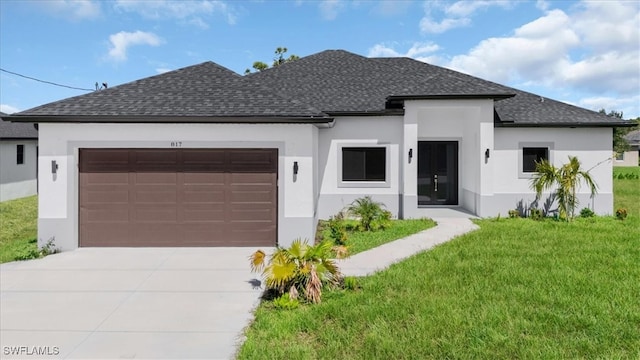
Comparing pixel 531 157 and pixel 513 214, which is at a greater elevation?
pixel 531 157

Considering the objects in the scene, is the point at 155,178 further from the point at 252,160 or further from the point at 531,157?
the point at 531,157

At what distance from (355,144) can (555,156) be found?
7882 millimetres

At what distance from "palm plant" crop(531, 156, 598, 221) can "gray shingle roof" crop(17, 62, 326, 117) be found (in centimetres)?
895

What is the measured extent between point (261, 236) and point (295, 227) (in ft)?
3.26

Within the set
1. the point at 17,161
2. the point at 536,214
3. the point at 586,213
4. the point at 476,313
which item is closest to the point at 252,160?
the point at 476,313

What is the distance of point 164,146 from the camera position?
10000 millimetres

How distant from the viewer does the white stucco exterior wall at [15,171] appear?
2148 cm

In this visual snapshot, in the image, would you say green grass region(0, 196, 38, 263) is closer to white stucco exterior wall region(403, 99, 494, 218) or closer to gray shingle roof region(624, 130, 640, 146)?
white stucco exterior wall region(403, 99, 494, 218)

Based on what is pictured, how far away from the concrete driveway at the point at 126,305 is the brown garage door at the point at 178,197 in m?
0.84

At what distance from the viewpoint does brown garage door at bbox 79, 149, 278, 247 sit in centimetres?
1005

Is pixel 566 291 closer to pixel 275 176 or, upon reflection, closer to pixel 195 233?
pixel 275 176

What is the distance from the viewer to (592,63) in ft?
182

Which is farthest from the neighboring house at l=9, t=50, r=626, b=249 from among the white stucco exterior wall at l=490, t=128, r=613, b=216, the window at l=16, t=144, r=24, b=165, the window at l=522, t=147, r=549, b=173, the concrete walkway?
the window at l=16, t=144, r=24, b=165

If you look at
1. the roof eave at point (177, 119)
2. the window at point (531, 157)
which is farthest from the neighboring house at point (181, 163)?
the window at point (531, 157)
